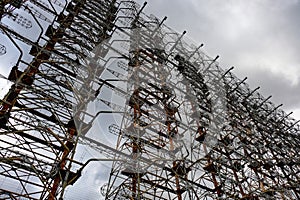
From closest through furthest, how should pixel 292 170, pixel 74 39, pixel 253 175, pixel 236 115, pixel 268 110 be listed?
pixel 74 39 → pixel 253 175 → pixel 292 170 → pixel 236 115 → pixel 268 110

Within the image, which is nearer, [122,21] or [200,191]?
[200,191]

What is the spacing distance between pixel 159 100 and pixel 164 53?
4.91 meters

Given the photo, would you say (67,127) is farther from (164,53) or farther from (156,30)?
(156,30)

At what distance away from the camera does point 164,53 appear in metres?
20.4

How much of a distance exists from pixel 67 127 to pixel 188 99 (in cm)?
1159

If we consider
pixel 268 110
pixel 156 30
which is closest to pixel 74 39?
pixel 156 30

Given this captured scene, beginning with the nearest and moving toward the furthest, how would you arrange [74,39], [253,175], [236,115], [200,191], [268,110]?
1. [74,39]
2. [200,191]
3. [253,175]
4. [236,115]
5. [268,110]

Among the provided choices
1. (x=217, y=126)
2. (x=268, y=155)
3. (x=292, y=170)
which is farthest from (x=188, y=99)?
(x=292, y=170)

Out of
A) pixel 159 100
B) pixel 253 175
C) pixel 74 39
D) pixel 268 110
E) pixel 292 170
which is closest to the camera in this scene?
pixel 74 39

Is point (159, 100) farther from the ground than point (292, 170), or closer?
farther from the ground

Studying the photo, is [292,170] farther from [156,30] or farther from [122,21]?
[122,21]

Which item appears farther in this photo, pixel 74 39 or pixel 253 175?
pixel 253 175

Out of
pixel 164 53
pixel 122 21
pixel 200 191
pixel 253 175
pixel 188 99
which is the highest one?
pixel 122 21

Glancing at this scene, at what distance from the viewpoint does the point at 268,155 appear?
22.6 meters
